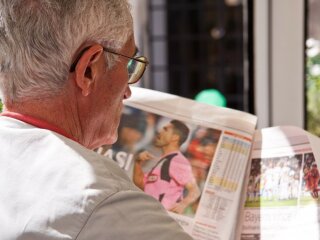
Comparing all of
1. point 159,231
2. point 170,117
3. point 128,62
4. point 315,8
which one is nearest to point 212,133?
point 170,117

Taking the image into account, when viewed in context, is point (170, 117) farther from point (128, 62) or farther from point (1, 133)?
point (1, 133)

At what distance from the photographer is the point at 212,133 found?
107 centimetres

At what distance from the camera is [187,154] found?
1073 millimetres

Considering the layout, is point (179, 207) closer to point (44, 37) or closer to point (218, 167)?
point (218, 167)

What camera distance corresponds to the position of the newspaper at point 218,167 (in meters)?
0.96

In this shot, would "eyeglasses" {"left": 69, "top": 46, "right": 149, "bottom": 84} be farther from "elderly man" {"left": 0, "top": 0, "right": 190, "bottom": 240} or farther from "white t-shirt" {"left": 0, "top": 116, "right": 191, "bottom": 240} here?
"white t-shirt" {"left": 0, "top": 116, "right": 191, "bottom": 240}

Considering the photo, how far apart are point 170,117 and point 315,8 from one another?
56 centimetres

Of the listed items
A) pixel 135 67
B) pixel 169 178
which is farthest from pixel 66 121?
pixel 169 178

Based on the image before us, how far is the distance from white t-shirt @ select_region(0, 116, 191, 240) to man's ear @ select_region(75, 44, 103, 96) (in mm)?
88

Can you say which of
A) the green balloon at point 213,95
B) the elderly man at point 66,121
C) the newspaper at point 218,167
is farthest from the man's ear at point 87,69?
the green balloon at point 213,95

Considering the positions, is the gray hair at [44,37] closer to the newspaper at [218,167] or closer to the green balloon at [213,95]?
the newspaper at [218,167]

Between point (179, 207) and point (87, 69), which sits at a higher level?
point (87, 69)

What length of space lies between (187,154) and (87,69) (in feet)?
1.09

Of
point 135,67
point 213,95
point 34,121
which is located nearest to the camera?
point 34,121
